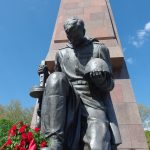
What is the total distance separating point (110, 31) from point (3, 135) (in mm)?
4036

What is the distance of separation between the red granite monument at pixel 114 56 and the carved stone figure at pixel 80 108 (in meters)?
1.69

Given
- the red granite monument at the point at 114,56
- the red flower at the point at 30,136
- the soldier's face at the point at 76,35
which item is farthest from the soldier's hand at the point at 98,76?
the red granite monument at the point at 114,56

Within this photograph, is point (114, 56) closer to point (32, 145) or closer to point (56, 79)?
point (56, 79)

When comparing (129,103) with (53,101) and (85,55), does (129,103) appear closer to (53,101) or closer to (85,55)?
(85,55)

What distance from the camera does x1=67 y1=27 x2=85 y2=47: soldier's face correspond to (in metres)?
4.66

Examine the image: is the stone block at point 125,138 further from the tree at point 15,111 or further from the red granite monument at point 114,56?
the tree at point 15,111

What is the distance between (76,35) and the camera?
4.71 meters

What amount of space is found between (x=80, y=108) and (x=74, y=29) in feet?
3.75

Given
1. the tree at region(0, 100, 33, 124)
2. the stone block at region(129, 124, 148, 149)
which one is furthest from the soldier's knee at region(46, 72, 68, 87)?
the tree at region(0, 100, 33, 124)

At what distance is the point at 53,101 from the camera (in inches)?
153

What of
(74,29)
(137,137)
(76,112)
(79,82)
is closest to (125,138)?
(137,137)

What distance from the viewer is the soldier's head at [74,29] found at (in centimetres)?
461

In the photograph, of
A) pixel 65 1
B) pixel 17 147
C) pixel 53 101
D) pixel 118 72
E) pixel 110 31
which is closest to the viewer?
pixel 17 147

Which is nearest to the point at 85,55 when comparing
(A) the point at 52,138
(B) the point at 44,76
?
(B) the point at 44,76
